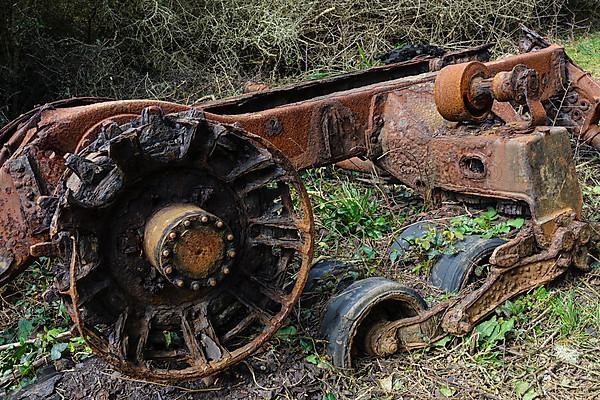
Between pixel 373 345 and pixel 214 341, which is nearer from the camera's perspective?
pixel 214 341

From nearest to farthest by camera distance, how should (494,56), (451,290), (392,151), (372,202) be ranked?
1. (451,290)
2. (392,151)
3. (372,202)
4. (494,56)

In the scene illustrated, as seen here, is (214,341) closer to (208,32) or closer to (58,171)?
(58,171)

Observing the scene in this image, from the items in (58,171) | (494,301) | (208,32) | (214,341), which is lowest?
(494,301)

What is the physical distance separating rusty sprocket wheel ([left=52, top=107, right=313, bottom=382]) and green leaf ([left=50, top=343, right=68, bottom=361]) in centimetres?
45

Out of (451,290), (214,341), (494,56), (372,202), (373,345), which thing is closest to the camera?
(214,341)

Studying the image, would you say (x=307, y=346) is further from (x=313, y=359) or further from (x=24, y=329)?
(x=24, y=329)

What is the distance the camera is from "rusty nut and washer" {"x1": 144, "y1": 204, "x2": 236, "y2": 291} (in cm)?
246

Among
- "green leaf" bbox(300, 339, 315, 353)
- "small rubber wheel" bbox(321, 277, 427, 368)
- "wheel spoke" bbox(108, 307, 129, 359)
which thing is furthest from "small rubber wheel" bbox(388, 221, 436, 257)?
"wheel spoke" bbox(108, 307, 129, 359)

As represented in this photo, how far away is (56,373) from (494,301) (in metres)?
2.04

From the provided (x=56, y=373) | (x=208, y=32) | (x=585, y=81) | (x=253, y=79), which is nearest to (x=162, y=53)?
(x=208, y=32)

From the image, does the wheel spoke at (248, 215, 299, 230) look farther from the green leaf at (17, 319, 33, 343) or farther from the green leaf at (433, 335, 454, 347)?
the green leaf at (17, 319, 33, 343)

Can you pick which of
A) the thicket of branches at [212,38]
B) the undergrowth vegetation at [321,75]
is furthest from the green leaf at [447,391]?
the thicket of branches at [212,38]

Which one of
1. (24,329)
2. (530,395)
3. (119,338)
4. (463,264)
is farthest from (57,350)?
(530,395)

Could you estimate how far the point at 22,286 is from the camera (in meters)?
3.93
